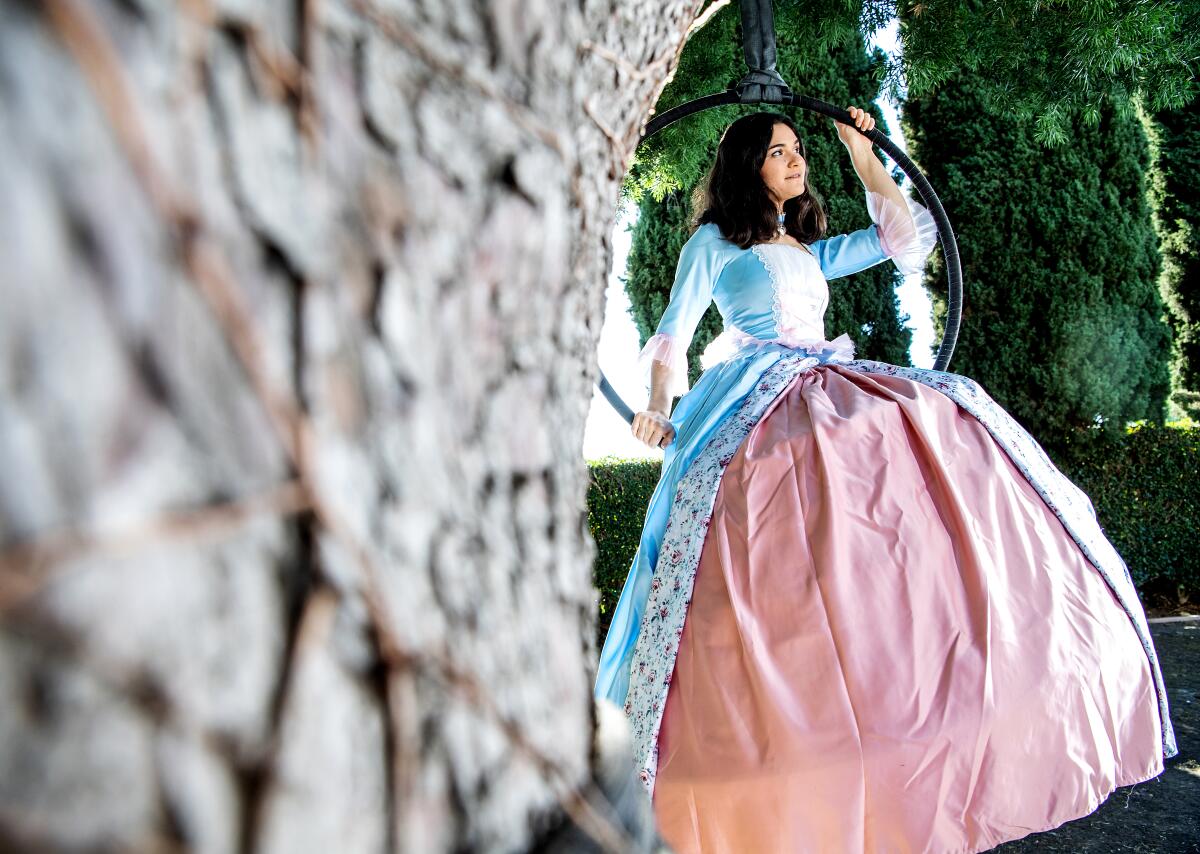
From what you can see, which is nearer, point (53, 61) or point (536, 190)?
point (53, 61)

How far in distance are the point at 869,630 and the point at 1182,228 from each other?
578 cm

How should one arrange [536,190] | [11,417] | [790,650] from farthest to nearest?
[790,650]
[536,190]
[11,417]

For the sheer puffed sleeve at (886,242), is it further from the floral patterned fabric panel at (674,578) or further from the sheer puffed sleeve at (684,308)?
the floral patterned fabric panel at (674,578)

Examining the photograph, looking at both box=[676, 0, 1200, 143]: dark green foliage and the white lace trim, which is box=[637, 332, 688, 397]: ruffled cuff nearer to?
the white lace trim

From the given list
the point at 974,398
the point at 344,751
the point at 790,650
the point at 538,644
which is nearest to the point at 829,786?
the point at 790,650

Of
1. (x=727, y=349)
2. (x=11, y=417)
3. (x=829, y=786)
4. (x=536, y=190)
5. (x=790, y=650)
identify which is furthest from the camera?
(x=727, y=349)

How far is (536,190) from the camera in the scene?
334mm

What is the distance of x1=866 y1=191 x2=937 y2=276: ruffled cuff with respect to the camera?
2260 mm

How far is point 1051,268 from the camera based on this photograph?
160 inches

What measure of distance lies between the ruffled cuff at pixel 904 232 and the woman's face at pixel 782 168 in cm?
25

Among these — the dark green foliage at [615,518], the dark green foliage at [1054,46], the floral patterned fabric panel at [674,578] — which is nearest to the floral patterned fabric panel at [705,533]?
the floral patterned fabric panel at [674,578]

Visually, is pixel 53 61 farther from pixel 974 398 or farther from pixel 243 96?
pixel 974 398

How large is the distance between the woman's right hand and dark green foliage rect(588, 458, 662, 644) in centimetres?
173

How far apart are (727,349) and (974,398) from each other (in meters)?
0.59
